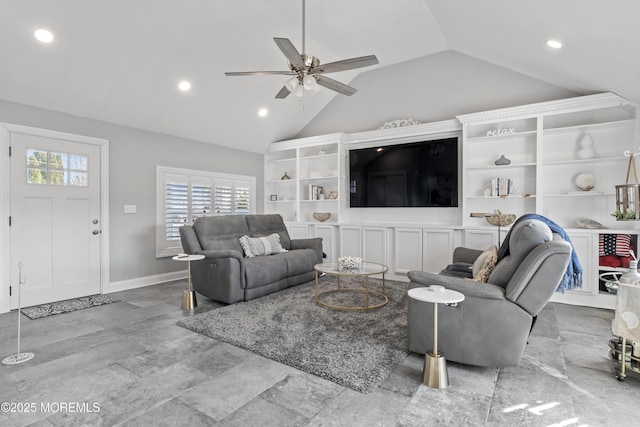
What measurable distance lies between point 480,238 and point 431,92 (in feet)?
8.12

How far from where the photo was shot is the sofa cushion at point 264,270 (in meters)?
3.92

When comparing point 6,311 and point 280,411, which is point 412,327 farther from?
point 6,311

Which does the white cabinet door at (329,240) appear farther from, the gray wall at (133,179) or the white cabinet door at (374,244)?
the gray wall at (133,179)

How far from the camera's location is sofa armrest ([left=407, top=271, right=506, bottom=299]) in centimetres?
221

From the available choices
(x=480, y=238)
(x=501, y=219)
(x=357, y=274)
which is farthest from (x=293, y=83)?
(x=480, y=238)

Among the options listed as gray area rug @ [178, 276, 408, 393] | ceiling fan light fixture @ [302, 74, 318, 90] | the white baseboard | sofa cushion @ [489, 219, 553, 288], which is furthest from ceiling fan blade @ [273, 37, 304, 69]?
the white baseboard

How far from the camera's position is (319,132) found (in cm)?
652

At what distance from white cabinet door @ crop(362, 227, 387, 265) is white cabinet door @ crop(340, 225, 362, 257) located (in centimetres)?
9

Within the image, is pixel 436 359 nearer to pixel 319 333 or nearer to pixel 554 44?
pixel 319 333

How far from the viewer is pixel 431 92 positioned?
529 centimetres

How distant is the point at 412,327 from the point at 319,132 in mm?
4825

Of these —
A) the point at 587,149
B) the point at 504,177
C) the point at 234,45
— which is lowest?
the point at 504,177

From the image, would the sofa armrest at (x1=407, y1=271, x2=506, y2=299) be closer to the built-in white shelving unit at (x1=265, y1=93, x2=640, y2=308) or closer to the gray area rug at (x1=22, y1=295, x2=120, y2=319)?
the built-in white shelving unit at (x1=265, y1=93, x2=640, y2=308)

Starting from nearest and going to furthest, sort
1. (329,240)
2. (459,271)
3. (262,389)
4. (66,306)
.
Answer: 1. (262,389)
2. (459,271)
3. (66,306)
4. (329,240)
